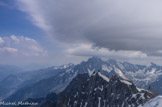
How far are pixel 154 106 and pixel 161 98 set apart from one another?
12.3 m

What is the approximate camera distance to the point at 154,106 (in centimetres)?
16075

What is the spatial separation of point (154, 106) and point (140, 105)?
39.5 metres

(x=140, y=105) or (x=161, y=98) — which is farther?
(x=140, y=105)

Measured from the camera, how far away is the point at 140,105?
199 meters

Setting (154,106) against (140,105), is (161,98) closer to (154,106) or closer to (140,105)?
(154,106)

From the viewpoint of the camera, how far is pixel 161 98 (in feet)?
547

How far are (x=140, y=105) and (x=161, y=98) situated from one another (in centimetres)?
3697

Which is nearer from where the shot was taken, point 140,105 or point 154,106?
point 154,106

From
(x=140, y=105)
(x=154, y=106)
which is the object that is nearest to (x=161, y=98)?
(x=154, y=106)
